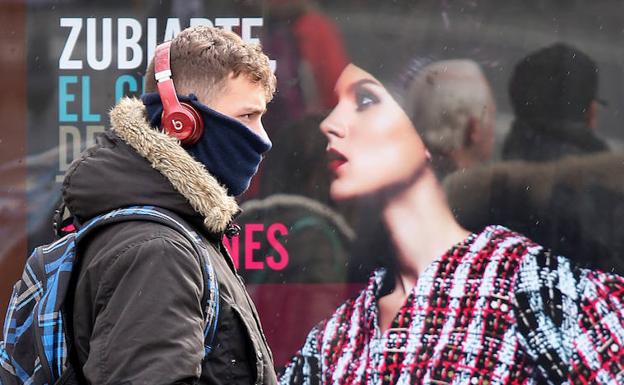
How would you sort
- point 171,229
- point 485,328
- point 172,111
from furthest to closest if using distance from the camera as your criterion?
point 485,328, point 172,111, point 171,229

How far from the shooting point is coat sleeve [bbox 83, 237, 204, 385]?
1.20 m

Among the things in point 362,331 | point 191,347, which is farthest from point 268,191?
point 191,347

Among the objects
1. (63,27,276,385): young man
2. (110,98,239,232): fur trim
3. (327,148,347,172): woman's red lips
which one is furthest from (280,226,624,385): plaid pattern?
(110,98,239,232): fur trim

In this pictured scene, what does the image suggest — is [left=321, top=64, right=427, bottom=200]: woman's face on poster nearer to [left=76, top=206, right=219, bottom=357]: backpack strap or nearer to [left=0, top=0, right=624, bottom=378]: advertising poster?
[left=0, top=0, right=624, bottom=378]: advertising poster

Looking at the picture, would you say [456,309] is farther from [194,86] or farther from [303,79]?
[194,86]

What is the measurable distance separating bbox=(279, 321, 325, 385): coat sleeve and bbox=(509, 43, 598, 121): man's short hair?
108cm

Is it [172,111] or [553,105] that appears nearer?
[172,111]

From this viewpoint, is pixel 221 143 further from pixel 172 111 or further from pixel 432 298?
pixel 432 298

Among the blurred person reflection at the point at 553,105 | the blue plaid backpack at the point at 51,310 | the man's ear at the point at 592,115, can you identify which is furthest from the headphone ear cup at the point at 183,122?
the man's ear at the point at 592,115

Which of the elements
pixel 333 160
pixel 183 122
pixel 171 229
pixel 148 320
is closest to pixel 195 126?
pixel 183 122

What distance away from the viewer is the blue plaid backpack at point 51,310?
132cm

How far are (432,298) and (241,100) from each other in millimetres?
1822

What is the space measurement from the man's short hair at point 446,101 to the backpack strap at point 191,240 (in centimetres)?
190

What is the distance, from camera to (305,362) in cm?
317
